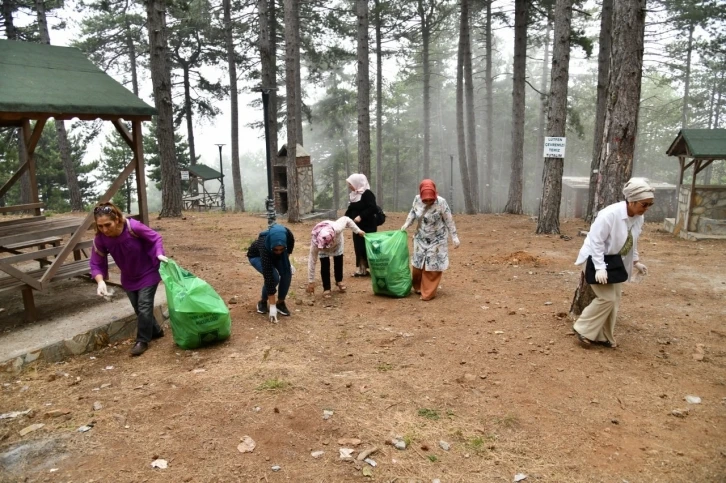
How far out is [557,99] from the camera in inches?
442

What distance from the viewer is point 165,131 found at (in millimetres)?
13797

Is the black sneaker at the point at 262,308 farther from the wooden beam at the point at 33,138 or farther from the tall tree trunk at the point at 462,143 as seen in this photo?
the tall tree trunk at the point at 462,143

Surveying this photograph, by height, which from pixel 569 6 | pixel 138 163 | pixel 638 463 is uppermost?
pixel 569 6

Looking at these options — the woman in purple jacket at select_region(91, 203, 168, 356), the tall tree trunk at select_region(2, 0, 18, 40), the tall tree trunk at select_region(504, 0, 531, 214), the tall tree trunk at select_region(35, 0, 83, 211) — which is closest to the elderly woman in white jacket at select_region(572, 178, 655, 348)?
the woman in purple jacket at select_region(91, 203, 168, 356)

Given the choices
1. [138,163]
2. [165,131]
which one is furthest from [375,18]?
[138,163]

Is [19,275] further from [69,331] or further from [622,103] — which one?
[622,103]

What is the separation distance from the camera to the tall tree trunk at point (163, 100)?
13.0m

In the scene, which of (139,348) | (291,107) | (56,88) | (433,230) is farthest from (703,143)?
(56,88)

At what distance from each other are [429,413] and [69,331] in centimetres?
388

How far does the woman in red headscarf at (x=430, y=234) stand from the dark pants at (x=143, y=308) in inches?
127

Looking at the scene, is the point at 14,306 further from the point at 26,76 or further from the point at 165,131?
the point at 165,131

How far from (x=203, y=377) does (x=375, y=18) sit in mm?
22678

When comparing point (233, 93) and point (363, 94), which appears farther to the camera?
point (233, 93)

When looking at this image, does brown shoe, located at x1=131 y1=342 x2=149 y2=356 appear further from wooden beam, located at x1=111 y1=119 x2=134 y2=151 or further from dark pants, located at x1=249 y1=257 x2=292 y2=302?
wooden beam, located at x1=111 y1=119 x2=134 y2=151
